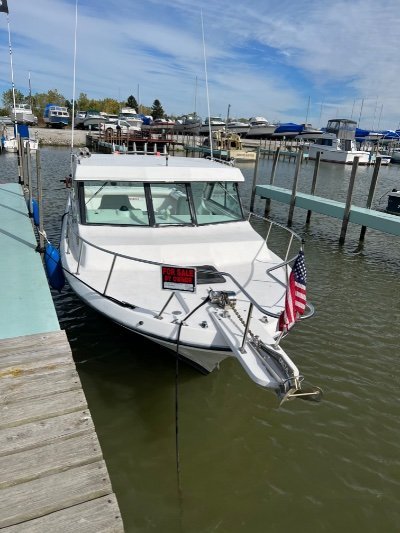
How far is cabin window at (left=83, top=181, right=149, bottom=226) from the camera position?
7.65m

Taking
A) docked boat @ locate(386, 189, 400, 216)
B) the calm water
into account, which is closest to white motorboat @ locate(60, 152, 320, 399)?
the calm water

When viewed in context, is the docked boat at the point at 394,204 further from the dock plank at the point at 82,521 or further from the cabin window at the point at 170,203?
the dock plank at the point at 82,521

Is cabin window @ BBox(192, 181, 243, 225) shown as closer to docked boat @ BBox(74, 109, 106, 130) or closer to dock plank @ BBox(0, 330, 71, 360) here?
dock plank @ BBox(0, 330, 71, 360)

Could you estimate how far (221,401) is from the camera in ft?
20.4

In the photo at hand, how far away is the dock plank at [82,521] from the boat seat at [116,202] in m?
5.73

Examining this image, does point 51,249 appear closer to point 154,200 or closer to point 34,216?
point 154,200

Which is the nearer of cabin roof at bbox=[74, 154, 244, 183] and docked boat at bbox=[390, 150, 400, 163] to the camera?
cabin roof at bbox=[74, 154, 244, 183]

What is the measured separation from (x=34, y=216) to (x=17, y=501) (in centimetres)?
957

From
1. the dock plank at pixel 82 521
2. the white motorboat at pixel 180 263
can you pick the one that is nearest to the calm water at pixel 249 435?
the white motorboat at pixel 180 263

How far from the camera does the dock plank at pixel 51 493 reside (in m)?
2.85

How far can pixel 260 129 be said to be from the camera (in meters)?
81.6

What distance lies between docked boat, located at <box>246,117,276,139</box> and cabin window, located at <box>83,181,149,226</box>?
7926 centimetres

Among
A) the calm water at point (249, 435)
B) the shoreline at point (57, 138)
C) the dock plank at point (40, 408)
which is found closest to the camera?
the dock plank at point (40, 408)

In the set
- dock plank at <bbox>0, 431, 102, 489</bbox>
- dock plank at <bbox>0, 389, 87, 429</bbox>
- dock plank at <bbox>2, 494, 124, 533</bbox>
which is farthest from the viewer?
dock plank at <bbox>0, 389, 87, 429</bbox>
